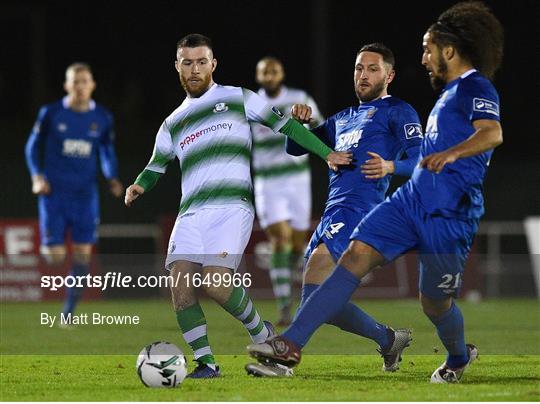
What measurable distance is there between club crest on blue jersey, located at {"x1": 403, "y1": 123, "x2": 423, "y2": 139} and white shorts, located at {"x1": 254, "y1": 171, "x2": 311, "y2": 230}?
549cm

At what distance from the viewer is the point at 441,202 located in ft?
21.5

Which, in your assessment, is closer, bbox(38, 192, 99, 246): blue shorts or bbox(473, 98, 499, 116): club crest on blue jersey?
bbox(473, 98, 499, 116): club crest on blue jersey

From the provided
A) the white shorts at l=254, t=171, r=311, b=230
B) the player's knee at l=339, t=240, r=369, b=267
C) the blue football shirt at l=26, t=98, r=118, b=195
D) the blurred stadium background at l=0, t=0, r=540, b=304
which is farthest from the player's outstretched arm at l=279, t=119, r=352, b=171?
the blurred stadium background at l=0, t=0, r=540, b=304

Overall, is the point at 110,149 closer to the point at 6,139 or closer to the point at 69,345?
the point at 69,345

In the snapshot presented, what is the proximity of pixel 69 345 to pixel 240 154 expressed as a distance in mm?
3333

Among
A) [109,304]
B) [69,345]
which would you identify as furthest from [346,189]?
[109,304]

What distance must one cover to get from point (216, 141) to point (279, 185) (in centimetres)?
541

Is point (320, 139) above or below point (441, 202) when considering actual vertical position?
above

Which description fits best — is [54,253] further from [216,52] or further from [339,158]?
[216,52]

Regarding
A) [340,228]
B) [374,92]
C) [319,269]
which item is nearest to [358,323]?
[319,269]

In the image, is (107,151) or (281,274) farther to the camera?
(107,151)

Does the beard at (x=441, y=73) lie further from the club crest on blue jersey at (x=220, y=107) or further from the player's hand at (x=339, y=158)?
the club crest on blue jersey at (x=220, y=107)

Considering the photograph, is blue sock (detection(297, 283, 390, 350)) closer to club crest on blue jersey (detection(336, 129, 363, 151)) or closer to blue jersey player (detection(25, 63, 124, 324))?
club crest on blue jersey (detection(336, 129, 363, 151))

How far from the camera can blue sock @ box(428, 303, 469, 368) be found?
22.8 ft
